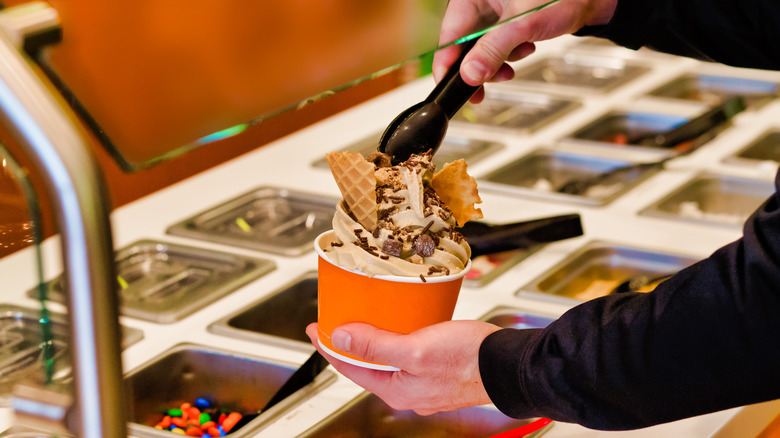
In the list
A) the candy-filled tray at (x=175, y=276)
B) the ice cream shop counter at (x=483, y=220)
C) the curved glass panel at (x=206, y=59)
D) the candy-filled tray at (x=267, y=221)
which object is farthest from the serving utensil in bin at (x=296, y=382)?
the curved glass panel at (x=206, y=59)

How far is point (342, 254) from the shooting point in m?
1.31

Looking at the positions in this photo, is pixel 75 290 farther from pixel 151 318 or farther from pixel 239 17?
pixel 151 318

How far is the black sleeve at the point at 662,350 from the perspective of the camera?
1227 mm

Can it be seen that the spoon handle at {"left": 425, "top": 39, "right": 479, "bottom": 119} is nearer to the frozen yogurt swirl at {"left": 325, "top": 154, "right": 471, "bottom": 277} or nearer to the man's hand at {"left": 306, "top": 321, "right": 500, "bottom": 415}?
the frozen yogurt swirl at {"left": 325, "top": 154, "right": 471, "bottom": 277}

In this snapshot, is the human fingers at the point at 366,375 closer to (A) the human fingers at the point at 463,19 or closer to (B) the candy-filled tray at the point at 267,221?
(A) the human fingers at the point at 463,19

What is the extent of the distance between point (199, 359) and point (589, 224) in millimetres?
1118

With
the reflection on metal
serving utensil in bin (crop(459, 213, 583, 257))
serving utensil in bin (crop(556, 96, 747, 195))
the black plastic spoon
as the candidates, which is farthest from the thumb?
serving utensil in bin (crop(556, 96, 747, 195))

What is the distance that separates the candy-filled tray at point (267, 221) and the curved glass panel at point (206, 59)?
1.18 meters

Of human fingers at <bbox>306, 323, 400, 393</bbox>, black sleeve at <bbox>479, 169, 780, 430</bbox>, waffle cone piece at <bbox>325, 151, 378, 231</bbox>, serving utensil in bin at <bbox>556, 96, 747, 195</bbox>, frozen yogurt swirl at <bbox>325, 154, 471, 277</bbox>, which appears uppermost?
waffle cone piece at <bbox>325, 151, 378, 231</bbox>

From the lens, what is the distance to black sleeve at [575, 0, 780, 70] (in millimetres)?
2008

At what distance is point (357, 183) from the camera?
4.30 ft

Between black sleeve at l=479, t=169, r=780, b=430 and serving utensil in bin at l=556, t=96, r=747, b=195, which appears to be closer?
black sleeve at l=479, t=169, r=780, b=430

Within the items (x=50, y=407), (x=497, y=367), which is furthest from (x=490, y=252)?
(x=50, y=407)

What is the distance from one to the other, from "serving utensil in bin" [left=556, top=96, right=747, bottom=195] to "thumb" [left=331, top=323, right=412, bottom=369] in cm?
152
